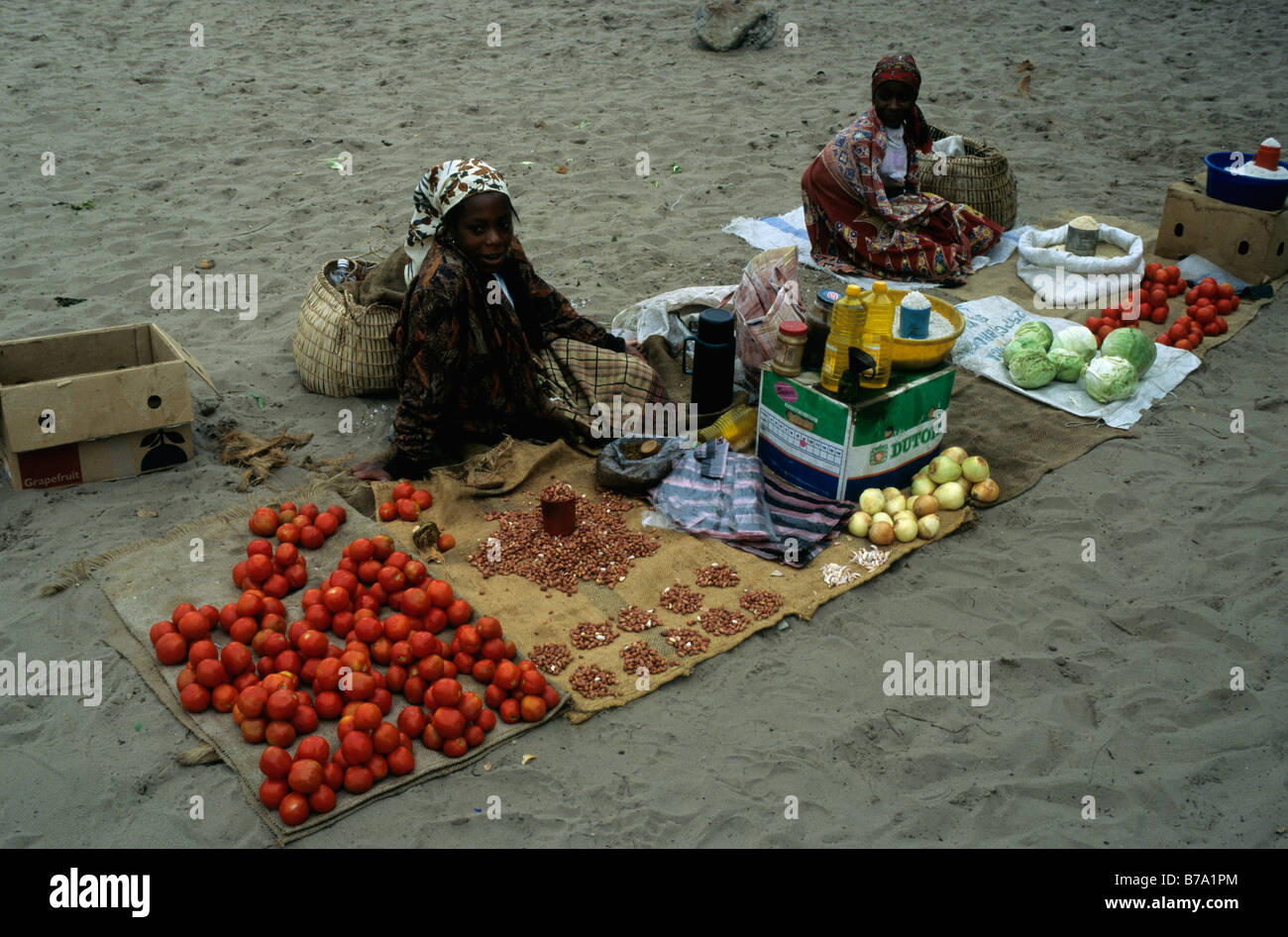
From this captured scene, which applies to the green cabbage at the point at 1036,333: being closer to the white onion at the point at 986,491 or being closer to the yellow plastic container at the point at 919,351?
the yellow plastic container at the point at 919,351

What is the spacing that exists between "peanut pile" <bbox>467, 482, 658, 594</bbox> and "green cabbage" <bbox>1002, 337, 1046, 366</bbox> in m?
2.40

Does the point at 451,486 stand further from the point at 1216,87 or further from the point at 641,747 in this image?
the point at 1216,87

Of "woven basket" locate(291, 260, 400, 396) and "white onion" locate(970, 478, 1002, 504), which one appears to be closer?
"white onion" locate(970, 478, 1002, 504)

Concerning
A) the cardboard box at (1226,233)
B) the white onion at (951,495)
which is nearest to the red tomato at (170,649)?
the white onion at (951,495)

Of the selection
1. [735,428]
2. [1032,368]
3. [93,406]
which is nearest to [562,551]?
[735,428]

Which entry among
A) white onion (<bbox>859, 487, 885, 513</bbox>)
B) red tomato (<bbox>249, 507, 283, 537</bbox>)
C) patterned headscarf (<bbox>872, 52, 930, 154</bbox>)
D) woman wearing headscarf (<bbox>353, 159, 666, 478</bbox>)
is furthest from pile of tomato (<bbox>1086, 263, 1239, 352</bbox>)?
red tomato (<bbox>249, 507, 283, 537</bbox>)

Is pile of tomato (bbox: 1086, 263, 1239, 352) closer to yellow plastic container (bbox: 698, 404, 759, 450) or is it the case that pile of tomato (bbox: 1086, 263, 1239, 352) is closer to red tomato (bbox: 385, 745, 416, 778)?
yellow plastic container (bbox: 698, 404, 759, 450)

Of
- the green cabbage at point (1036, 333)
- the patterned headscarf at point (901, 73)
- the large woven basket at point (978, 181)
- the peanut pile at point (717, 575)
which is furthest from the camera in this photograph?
the large woven basket at point (978, 181)

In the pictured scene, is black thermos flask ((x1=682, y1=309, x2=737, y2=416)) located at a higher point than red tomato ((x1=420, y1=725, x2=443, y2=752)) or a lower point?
higher

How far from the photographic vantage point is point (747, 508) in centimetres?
441

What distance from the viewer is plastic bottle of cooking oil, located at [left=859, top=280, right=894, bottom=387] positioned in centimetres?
424

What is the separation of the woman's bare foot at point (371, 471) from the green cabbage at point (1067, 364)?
135 inches

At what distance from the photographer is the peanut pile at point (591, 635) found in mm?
3777

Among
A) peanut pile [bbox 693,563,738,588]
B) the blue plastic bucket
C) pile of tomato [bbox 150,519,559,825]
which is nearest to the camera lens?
pile of tomato [bbox 150,519,559,825]
